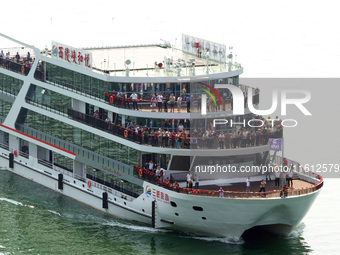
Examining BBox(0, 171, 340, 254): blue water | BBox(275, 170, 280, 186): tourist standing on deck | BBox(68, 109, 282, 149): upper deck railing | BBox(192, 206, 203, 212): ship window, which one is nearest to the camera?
BBox(0, 171, 340, 254): blue water

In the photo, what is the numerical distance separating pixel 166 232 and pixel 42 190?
10894 mm

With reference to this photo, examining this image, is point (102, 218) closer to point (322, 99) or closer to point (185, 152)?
point (185, 152)

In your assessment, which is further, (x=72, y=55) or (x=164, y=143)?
(x=72, y=55)

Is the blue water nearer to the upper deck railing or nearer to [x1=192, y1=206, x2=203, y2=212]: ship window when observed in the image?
[x1=192, y1=206, x2=203, y2=212]: ship window

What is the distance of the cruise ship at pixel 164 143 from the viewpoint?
60.1 m

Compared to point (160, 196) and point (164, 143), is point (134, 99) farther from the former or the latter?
point (160, 196)

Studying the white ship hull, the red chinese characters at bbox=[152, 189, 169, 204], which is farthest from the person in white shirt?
the red chinese characters at bbox=[152, 189, 169, 204]

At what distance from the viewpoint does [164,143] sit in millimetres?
62375

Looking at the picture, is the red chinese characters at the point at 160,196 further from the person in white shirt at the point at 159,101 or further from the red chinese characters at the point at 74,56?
the red chinese characters at the point at 74,56

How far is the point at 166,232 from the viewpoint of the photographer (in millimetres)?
61656

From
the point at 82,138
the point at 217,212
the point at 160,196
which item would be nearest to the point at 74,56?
the point at 82,138

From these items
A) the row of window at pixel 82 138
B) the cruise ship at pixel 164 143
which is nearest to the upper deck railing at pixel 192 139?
the cruise ship at pixel 164 143

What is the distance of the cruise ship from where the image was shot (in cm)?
6012

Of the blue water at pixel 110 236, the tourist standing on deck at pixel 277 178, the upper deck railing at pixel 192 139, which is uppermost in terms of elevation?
the upper deck railing at pixel 192 139
